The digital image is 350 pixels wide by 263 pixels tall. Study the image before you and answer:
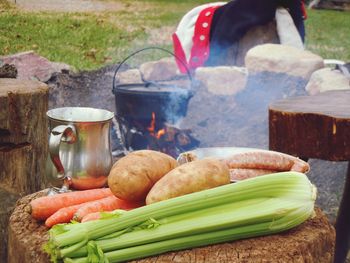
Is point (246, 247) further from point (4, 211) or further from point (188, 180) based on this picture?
point (4, 211)

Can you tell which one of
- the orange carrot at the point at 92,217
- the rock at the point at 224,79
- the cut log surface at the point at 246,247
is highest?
the orange carrot at the point at 92,217

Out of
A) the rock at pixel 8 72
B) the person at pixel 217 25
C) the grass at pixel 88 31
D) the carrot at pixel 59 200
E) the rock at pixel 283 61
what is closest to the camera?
the carrot at pixel 59 200

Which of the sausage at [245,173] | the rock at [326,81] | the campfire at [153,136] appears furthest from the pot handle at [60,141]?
the rock at [326,81]

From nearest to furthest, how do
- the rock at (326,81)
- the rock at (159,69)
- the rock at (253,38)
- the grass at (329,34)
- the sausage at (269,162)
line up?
the sausage at (269,162)
the rock at (326,81)
the rock at (159,69)
the rock at (253,38)
the grass at (329,34)

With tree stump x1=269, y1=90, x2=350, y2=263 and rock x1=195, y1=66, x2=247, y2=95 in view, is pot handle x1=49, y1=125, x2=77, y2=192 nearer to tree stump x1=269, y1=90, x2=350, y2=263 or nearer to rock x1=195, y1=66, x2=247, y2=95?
tree stump x1=269, y1=90, x2=350, y2=263

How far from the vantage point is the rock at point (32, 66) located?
441 cm

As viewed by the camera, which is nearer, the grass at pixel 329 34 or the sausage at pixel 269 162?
the sausage at pixel 269 162

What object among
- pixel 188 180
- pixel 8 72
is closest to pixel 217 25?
pixel 8 72

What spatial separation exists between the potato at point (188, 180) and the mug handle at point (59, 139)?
376mm

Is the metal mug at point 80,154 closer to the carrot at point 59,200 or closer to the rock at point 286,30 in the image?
the carrot at point 59,200

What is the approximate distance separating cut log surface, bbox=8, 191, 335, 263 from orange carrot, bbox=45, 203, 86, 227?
0.12 feet

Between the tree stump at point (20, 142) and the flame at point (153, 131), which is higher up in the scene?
the tree stump at point (20, 142)

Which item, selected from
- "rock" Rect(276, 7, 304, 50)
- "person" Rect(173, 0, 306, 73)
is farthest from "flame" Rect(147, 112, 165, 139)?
"rock" Rect(276, 7, 304, 50)

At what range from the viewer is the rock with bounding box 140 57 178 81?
220 inches
